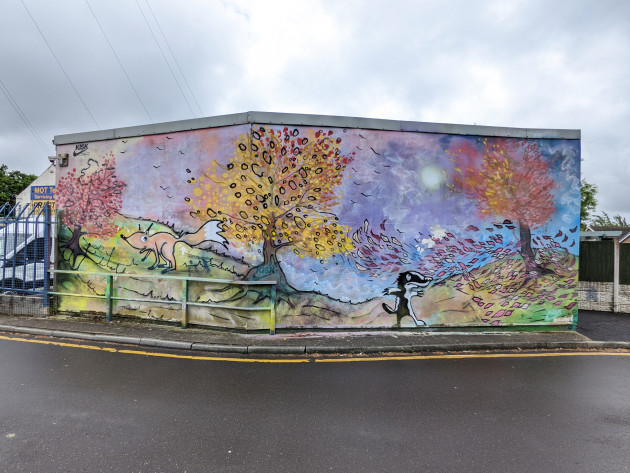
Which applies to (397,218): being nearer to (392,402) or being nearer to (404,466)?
(392,402)

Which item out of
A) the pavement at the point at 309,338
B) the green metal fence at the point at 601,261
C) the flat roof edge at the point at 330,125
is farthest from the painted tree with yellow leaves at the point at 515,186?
the green metal fence at the point at 601,261

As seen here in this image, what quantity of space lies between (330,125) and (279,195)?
1.73 meters

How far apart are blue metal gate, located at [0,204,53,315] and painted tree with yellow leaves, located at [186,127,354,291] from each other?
409 centimetres

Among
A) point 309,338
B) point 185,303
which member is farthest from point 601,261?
point 185,303

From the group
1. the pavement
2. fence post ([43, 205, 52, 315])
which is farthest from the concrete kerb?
fence post ([43, 205, 52, 315])

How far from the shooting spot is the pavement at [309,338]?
584 cm

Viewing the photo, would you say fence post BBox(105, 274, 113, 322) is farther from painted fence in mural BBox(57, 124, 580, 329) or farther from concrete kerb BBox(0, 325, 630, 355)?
concrete kerb BBox(0, 325, 630, 355)

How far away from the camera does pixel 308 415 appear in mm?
3623

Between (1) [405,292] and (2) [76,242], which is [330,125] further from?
(2) [76,242]

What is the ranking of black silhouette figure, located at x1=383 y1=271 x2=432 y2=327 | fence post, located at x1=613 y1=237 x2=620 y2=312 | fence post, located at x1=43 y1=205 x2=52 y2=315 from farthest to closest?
1. fence post, located at x1=613 y1=237 x2=620 y2=312
2. fence post, located at x1=43 y1=205 x2=52 y2=315
3. black silhouette figure, located at x1=383 y1=271 x2=432 y2=327

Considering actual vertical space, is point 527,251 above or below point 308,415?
above

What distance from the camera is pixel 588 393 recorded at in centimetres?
430

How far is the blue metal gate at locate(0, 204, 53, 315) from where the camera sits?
768 centimetres

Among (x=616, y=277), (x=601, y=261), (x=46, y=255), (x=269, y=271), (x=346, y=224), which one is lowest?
(x=616, y=277)
